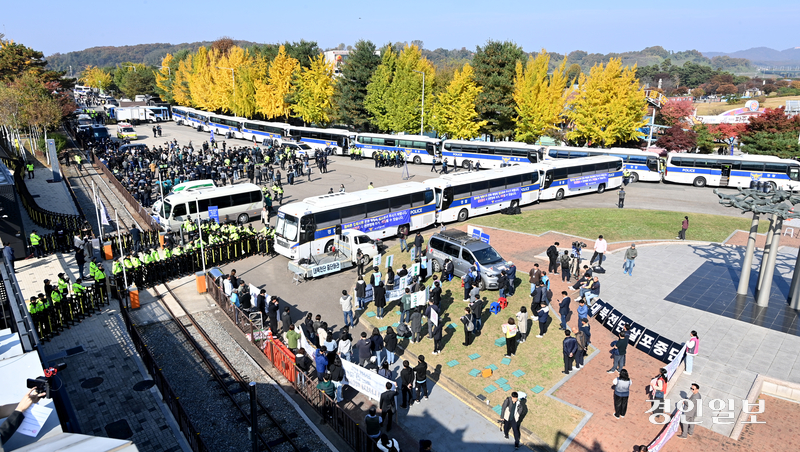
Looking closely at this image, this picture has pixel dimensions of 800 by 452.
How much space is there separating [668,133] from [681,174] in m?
17.4

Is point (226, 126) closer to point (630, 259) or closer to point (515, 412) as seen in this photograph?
point (630, 259)

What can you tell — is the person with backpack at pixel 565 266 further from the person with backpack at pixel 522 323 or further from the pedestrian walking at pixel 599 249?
the person with backpack at pixel 522 323

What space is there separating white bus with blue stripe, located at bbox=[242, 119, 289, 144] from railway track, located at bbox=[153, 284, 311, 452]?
1701 inches

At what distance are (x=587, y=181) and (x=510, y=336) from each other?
85.4ft

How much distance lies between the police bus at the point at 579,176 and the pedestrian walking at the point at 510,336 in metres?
21.7

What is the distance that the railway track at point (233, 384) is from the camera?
452 inches

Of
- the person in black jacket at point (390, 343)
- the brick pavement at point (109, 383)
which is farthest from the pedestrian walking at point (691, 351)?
the brick pavement at point (109, 383)

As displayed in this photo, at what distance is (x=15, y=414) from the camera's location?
23.1ft

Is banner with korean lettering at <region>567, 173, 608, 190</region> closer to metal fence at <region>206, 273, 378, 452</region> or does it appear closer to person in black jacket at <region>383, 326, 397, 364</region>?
person in black jacket at <region>383, 326, 397, 364</region>

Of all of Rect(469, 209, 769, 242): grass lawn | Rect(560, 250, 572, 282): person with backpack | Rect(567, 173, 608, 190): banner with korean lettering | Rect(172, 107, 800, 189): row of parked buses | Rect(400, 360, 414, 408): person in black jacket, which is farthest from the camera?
Rect(172, 107, 800, 189): row of parked buses

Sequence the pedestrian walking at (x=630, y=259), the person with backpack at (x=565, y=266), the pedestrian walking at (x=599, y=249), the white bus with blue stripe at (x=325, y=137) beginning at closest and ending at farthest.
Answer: the person with backpack at (x=565, y=266) → the pedestrian walking at (x=630, y=259) → the pedestrian walking at (x=599, y=249) → the white bus with blue stripe at (x=325, y=137)

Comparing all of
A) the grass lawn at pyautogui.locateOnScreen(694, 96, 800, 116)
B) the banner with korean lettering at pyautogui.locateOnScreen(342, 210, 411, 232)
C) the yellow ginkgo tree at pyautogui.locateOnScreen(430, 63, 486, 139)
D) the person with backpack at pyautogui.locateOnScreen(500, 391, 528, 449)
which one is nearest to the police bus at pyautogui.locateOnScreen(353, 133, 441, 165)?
the yellow ginkgo tree at pyautogui.locateOnScreen(430, 63, 486, 139)

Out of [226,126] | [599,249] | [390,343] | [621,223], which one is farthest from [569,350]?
[226,126]

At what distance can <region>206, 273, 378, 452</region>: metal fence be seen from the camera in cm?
1111
